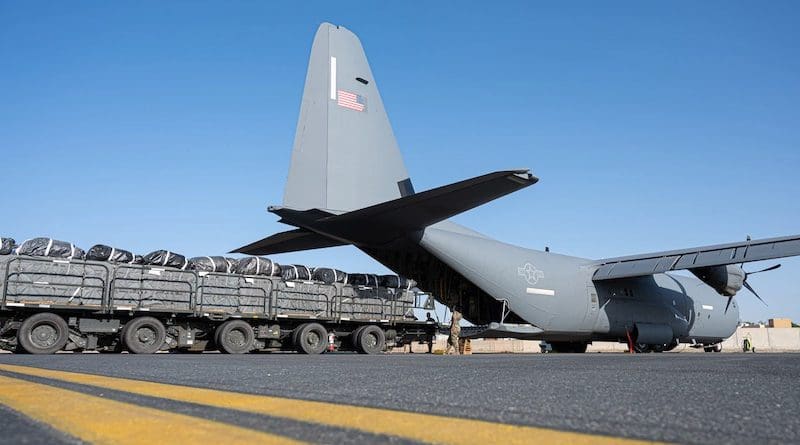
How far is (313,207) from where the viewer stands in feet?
44.0

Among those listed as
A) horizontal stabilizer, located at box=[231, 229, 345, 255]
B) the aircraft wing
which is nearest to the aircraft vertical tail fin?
horizontal stabilizer, located at box=[231, 229, 345, 255]

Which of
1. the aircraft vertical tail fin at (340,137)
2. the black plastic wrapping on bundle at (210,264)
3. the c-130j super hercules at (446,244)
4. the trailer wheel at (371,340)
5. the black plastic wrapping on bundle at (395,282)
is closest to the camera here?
the c-130j super hercules at (446,244)

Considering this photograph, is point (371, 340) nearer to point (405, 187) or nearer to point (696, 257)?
point (405, 187)

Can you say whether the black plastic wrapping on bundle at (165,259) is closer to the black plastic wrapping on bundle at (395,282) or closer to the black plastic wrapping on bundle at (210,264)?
the black plastic wrapping on bundle at (210,264)

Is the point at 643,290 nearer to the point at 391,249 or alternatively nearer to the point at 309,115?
the point at 391,249

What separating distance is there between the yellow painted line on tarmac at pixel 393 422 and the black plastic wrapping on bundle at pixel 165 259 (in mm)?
11559

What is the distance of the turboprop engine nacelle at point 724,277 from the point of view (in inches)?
770

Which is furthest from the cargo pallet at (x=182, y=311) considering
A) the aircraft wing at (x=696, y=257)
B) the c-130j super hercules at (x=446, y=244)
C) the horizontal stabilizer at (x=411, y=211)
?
the aircraft wing at (x=696, y=257)

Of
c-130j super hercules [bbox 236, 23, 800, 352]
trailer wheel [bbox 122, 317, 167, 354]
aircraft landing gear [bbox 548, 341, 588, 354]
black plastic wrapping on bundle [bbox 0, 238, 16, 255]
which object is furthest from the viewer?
aircraft landing gear [bbox 548, 341, 588, 354]

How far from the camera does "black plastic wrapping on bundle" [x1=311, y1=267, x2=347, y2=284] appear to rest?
17.1 m

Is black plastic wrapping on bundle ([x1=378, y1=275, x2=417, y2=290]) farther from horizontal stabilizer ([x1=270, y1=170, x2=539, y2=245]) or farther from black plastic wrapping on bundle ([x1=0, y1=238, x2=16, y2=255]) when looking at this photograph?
black plastic wrapping on bundle ([x1=0, y1=238, x2=16, y2=255])

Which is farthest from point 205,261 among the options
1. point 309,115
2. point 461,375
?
point 461,375

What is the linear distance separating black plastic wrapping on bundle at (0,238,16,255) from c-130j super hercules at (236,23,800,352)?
5378mm

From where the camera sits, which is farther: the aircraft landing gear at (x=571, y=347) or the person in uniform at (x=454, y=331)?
the aircraft landing gear at (x=571, y=347)
